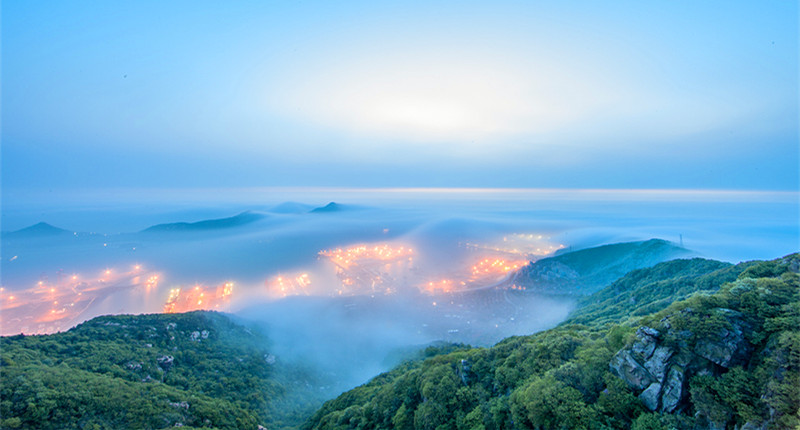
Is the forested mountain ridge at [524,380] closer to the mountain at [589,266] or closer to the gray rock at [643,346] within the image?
the gray rock at [643,346]

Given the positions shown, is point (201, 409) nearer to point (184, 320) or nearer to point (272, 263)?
point (184, 320)

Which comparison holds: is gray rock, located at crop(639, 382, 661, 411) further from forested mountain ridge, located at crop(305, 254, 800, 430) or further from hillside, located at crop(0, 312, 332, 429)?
hillside, located at crop(0, 312, 332, 429)

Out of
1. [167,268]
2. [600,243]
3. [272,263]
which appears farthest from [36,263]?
[600,243]

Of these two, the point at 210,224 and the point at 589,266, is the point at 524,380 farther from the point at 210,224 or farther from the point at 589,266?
the point at 210,224

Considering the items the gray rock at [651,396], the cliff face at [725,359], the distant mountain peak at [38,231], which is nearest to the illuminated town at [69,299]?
the gray rock at [651,396]

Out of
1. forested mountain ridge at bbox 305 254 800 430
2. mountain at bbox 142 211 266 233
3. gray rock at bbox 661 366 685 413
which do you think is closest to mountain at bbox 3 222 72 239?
mountain at bbox 142 211 266 233

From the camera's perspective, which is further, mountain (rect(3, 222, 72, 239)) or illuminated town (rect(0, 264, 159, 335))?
mountain (rect(3, 222, 72, 239))
